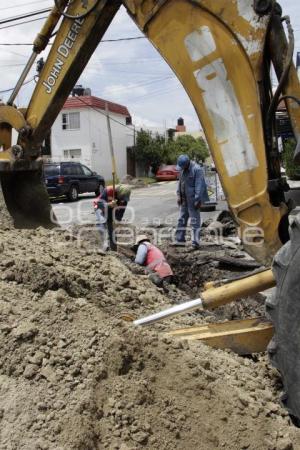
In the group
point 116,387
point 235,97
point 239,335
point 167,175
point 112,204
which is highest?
point 235,97

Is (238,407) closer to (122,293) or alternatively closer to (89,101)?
(122,293)

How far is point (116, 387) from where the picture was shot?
303 centimetres

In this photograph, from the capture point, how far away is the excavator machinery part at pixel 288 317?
2633mm

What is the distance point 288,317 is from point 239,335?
0.68 metres

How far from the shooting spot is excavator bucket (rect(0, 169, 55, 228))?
577cm

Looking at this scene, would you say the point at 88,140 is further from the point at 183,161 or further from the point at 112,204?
the point at 112,204

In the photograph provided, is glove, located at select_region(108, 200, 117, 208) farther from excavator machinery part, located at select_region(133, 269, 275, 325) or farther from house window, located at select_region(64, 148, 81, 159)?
house window, located at select_region(64, 148, 81, 159)

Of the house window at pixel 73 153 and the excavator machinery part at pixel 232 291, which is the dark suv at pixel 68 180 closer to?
the house window at pixel 73 153

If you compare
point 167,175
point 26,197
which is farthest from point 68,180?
point 26,197

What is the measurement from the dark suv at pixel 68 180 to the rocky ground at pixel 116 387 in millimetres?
20359

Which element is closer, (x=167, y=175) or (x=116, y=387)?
(x=116, y=387)

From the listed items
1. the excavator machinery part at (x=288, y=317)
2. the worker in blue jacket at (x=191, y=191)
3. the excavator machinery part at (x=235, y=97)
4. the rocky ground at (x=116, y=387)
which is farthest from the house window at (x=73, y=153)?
the excavator machinery part at (x=288, y=317)

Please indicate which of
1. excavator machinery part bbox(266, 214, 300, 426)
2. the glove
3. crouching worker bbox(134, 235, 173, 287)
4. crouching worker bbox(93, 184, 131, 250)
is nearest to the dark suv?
crouching worker bbox(93, 184, 131, 250)

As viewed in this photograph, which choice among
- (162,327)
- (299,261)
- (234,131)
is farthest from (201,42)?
(162,327)
